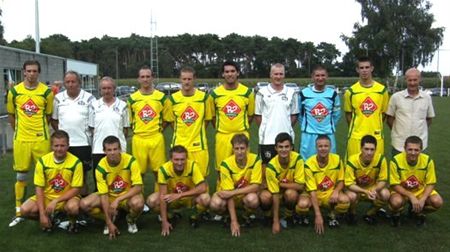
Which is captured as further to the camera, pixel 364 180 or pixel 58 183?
pixel 364 180

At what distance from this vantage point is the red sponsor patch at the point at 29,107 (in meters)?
5.37

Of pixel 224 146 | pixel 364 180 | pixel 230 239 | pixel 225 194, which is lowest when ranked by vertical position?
pixel 230 239

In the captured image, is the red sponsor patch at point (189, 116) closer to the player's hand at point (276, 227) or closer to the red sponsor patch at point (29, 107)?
the player's hand at point (276, 227)

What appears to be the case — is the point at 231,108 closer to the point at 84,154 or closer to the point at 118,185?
the point at 118,185

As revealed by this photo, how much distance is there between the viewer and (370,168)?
5.18 m

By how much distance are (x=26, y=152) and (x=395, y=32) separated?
45369 mm

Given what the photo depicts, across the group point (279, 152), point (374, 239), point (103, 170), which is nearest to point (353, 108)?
point (279, 152)

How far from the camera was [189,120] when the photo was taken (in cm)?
546

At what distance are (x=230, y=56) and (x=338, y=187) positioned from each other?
92.2 metres

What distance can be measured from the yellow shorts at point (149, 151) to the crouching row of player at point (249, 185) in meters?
0.38

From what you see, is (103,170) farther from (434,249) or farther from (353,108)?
(434,249)

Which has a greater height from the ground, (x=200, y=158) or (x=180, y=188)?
(x=200, y=158)

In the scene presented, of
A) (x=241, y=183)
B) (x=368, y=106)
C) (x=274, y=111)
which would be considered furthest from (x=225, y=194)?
(x=368, y=106)

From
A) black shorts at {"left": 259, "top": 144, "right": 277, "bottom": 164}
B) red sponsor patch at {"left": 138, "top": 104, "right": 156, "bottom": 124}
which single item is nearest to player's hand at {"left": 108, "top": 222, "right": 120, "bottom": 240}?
red sponsor patch at {"left": 138, "top": 104, "right": 156, "bottom": 124}
